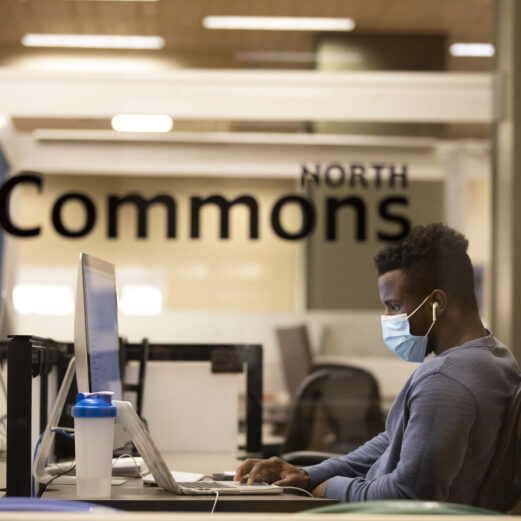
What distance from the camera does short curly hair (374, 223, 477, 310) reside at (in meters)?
1.80

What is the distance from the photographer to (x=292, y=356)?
430 centimetres

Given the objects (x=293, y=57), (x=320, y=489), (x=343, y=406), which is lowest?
(x=343, y=406)

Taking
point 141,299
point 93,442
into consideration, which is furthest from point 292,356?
point 93,442

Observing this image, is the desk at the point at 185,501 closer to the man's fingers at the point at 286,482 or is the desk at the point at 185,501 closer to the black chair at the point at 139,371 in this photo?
the man's fingers at the point at 286,482

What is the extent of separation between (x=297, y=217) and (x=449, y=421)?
283 cm

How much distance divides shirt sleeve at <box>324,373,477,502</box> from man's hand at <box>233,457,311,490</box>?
0.69ft

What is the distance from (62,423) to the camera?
66.4 inches

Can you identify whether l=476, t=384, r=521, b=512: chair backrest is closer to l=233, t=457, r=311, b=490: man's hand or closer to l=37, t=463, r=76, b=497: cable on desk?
l=233, t=457, r=311, b=490: man's hand

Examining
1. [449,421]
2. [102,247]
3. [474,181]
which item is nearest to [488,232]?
[474,181]

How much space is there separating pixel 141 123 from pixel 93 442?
9.92ft

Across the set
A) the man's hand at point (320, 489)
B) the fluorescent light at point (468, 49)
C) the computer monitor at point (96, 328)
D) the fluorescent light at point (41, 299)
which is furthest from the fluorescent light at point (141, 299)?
the man's hand at point (320, 489)

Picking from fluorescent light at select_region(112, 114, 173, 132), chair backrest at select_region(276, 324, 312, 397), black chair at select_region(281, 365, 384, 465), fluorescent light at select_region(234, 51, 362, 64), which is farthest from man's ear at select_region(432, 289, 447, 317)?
fluorescent light at select_region(234, 51, 362, 64)

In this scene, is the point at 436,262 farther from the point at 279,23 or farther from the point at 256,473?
the point at 279,23

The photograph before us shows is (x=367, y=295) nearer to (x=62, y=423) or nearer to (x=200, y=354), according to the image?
(x=200, y=354)
